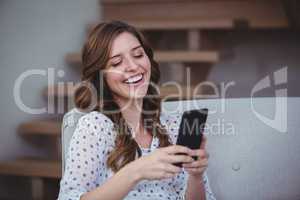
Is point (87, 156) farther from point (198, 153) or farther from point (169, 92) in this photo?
point (169, 92)

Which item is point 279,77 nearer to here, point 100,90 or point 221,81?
point 221,81

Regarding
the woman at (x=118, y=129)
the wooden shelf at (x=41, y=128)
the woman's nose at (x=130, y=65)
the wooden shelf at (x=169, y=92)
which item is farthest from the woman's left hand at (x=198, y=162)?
the wooden shelf at (x=41, y=128)

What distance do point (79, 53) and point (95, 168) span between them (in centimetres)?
142

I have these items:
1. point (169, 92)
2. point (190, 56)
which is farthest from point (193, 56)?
point (169, 92)

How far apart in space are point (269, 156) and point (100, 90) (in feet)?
1.55

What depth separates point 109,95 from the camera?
3.87ft

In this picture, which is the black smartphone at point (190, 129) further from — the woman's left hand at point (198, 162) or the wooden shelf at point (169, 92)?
the wooden shelf at point (169, 92)

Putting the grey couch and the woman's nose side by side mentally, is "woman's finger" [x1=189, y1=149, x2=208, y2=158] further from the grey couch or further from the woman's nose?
the grey couch

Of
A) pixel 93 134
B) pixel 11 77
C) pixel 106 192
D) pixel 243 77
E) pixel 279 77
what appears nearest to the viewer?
pixel 106 192

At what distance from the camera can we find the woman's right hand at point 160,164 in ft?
3.03

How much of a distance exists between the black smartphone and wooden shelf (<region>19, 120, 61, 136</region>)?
50.2 inches

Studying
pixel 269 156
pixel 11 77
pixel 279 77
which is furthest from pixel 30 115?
pixel 269 156

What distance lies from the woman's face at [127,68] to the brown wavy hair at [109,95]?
0.04 ft

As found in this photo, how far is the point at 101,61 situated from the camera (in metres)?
1.12
